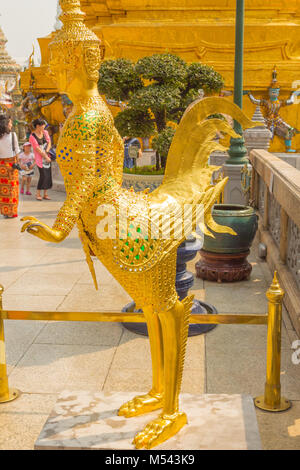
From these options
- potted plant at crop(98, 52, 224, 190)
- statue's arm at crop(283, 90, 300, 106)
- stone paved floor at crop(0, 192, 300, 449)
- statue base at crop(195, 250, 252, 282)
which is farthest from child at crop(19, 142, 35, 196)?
statue's arm at crop(283, 90, 300, 106)

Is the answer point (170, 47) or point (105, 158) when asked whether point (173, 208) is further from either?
point (170, 47)

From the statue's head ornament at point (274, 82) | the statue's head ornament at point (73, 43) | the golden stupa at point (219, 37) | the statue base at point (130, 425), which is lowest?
the statue base at point (130, 425)

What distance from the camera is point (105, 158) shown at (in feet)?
7.91

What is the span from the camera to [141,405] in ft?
9.49

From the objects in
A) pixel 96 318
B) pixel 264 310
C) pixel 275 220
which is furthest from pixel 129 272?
pixel 275 220

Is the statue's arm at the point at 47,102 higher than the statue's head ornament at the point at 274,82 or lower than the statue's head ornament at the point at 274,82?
lower

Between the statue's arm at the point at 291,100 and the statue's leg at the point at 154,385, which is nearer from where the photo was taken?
the statue's leg at the point at 154,385

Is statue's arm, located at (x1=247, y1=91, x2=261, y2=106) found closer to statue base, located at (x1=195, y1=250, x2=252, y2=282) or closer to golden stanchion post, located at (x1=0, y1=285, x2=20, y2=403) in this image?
statue base, located at (x1=195, y1=250, x2=252, y2=282)

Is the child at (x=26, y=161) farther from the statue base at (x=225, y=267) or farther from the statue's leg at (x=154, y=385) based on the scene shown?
the statue's leg at (x=154, y=385)

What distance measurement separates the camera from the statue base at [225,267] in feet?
19.3

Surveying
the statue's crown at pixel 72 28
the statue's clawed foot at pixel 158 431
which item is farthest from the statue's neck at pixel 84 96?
the statue's clawed foot at pixel 158 431

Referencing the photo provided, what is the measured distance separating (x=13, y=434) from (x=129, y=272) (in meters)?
1.46

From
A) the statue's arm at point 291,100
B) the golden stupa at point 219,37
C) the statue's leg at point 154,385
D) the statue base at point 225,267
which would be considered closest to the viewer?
the statue's leg at point 154,385

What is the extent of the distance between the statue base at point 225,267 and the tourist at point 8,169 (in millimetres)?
4439
